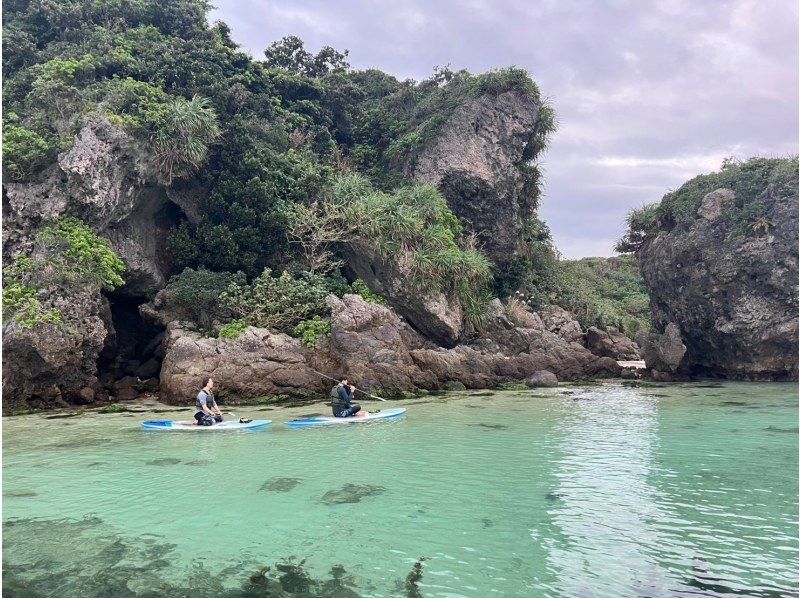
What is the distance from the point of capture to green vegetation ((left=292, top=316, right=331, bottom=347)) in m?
18.1

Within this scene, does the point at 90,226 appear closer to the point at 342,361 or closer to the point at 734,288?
the point at 342,361

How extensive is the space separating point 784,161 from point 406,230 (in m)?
14.9

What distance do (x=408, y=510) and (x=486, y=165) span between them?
69.6 ft

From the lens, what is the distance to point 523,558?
539 centimetres

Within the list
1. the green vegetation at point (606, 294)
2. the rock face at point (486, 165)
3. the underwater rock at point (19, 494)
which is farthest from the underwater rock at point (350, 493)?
the green vegetation at point (606, 294)

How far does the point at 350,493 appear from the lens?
300 inches

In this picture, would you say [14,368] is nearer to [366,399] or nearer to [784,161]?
[366,399]

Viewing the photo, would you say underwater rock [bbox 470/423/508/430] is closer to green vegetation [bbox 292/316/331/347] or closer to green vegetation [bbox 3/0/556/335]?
green vegetation [bbox 292/316/331/347]

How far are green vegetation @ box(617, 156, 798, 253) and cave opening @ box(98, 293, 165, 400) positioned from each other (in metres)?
20.7

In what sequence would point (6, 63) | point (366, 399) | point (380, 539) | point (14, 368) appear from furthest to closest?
point (6, 63)
point (366, 399)
point (14, 368)
point (380, 539)

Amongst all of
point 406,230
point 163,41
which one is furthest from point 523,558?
point 163,41

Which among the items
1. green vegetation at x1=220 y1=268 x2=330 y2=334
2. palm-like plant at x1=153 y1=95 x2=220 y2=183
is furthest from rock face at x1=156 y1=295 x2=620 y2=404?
palm-like plant at x1=153 y1=95 x2=220 y2=183

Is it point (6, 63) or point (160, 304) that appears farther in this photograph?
point (6, 63)

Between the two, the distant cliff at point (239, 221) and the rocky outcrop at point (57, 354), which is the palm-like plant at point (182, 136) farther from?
the rocky outcrop at point (57, 354)
